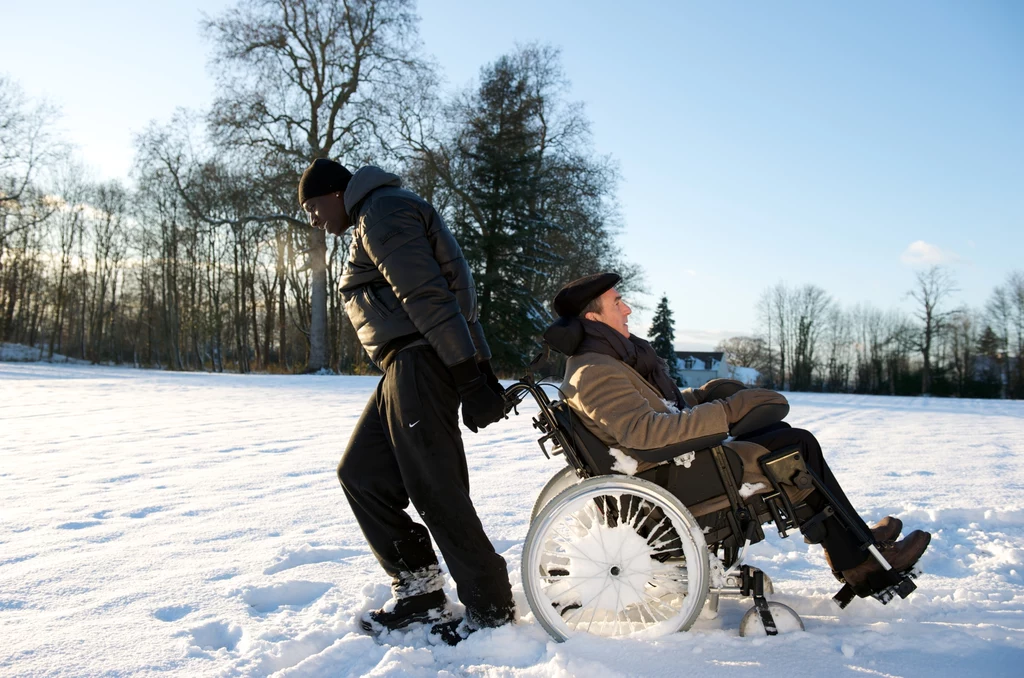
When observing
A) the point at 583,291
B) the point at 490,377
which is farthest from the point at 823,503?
the point at 490,377

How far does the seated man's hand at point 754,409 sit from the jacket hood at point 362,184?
1.56 meters

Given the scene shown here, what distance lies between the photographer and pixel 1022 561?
3426 millimetres

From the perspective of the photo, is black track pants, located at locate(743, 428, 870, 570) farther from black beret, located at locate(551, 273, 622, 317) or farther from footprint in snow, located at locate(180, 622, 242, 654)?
footprint in snow, located at locate(180, 622, 242, 654)

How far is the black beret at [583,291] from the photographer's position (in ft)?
9.56

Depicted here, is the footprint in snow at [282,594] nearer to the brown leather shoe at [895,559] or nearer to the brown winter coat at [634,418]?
the brown winter coat at [634,418]

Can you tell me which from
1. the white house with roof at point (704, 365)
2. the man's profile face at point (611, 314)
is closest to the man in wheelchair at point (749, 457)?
the man's profile face at point (611, 314)

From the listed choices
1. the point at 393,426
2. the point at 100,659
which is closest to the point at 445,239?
the point at 393,426

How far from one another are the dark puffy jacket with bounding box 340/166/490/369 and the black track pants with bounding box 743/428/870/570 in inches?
45.3

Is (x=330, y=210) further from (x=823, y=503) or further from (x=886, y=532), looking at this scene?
(x=886, y=532)

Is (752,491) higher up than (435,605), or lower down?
higher up

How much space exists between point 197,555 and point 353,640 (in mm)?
1339

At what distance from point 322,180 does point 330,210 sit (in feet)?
0.40

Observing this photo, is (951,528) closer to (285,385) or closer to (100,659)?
(100,659)

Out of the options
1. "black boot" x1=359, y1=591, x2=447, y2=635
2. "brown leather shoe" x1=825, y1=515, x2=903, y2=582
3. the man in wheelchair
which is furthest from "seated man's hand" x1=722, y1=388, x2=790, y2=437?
"black boot" x1=359, y1=591, x2=447, y2=635
